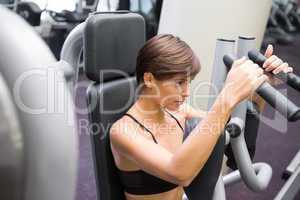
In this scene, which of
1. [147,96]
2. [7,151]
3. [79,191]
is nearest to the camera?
[7,151]

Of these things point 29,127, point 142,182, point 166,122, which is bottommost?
point 142,182

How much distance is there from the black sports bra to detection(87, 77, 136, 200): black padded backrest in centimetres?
5

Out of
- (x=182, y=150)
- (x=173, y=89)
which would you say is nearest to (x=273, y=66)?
(x=173, y=89)

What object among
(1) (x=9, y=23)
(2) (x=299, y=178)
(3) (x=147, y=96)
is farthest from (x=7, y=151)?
(2) (x=299, y=178)

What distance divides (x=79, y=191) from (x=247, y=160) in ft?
4.32

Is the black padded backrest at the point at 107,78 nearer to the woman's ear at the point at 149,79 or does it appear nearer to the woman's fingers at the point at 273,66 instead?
the woman's ear at the point at 149,79

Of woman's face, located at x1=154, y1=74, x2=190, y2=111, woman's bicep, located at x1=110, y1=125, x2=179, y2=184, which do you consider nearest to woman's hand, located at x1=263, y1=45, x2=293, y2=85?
woman's face, located at x1=154, y1=74, x2=190, y2=111

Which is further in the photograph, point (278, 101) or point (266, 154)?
point (266, 154)

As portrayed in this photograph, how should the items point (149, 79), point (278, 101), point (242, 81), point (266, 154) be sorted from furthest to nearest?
point (266, 154) → point (149, 79) → point (278, 101) → point (242, 81)

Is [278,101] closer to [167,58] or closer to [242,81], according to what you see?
[242,81]

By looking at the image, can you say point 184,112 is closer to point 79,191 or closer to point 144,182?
point 144,182

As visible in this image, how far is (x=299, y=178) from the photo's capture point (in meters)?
1.88

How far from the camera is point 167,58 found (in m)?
1.06

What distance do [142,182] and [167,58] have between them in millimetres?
420
